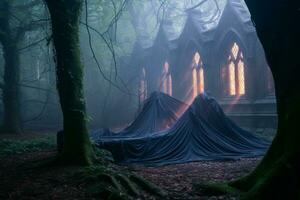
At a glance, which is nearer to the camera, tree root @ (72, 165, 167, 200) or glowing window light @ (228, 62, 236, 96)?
tree root @ (72, 165, 167, 200)

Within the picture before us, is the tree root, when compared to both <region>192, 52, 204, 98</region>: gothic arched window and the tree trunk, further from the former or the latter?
<region>192, 52, 204, 98</region>: gothic arched window

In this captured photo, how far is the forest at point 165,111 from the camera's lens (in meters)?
5.24

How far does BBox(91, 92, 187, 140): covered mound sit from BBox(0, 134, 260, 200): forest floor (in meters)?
5.04

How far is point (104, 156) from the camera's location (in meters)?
10.0

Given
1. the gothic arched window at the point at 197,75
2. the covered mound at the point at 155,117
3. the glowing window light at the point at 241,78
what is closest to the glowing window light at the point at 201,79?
the gothic arched window at the point at 197,75

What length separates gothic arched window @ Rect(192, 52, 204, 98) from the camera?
76.0 ft

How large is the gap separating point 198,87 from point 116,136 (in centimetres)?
960

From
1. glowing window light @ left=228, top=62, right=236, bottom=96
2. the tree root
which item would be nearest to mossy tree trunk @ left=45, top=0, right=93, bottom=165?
the tree root

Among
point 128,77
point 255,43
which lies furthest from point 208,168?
point 128,77

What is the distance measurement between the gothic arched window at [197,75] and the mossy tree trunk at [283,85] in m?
17.8

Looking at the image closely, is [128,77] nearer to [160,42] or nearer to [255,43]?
[160,42]

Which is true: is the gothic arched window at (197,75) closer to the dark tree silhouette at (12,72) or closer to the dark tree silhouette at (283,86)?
the dark tree silhouette at (12,72)

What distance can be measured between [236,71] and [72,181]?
46.3 feet

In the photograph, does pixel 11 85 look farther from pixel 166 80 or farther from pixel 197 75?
pixel 166 80
